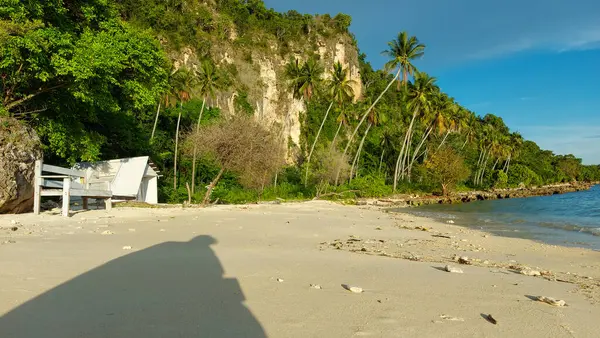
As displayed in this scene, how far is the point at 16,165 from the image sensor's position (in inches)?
421

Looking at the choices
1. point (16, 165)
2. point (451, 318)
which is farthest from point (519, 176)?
point (451, 318)

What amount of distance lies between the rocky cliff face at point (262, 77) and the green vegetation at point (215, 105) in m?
0.35

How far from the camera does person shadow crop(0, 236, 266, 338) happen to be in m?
2.74

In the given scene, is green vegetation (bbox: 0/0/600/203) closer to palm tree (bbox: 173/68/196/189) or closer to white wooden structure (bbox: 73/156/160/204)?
palm tree (bbox: 173/68/196/189)

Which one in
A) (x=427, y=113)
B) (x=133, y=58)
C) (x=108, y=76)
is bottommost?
(x=108, y=76)

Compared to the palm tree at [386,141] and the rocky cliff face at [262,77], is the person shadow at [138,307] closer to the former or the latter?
the rocky cliff face at [262,77]

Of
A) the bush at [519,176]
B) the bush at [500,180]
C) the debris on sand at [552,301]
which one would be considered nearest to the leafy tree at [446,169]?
the bush at [500,180]

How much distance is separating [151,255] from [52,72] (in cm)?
1028

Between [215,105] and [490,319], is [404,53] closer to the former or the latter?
[215,105]

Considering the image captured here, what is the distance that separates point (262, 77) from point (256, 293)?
6031 centimetres

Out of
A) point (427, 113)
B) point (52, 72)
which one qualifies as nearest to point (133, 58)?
point (52, 72)

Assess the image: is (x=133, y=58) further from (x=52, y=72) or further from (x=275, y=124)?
(x=275, y=124)

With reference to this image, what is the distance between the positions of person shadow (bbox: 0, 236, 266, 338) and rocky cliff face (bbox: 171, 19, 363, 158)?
49.9 meters

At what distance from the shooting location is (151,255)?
18.0ft
